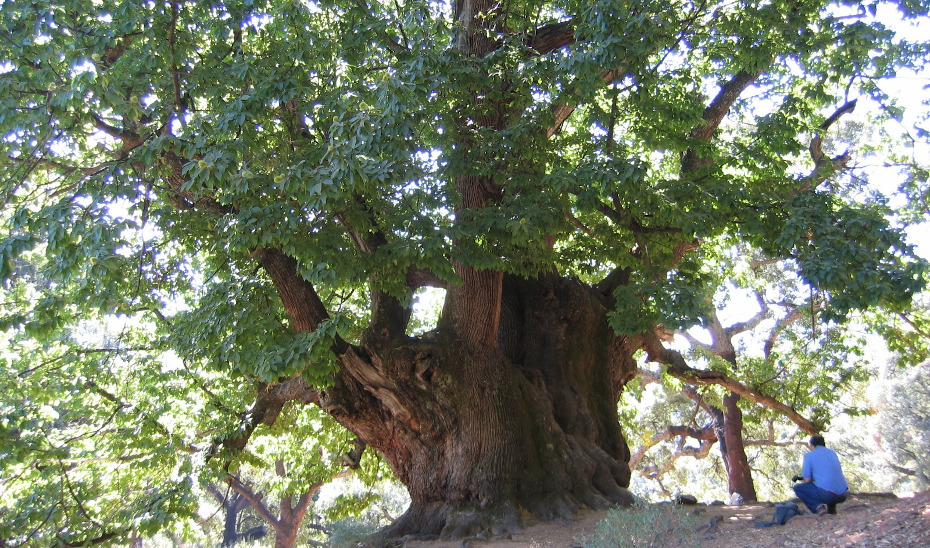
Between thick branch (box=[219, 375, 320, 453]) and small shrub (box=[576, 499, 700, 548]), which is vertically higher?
thick branch (box=[219, 375, 320, 453])

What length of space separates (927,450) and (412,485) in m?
25.6

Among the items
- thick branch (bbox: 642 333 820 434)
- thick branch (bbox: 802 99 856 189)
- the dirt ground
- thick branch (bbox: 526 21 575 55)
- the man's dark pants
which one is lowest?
the dirt ground

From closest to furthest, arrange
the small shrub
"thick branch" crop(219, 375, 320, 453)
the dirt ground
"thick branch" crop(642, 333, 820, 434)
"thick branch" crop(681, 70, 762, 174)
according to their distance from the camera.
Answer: the dirt ground → the small shrub → "thick branch" crop(219, 375, 320, 453) → "thick branch" crop(681, 70, 762, 174) → "thick branch" crop(642, 333, 820, 434)

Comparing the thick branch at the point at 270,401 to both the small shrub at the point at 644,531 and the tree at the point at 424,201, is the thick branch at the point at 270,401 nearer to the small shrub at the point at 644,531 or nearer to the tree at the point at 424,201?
the tree at the point at 424,201

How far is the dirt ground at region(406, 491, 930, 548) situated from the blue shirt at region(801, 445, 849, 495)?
269mm

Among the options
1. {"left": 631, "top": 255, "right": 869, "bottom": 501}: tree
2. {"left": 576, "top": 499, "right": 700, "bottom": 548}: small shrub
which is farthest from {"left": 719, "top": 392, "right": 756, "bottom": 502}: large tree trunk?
{"left": 576, "top": 499, "right": 700, "bottom": 548}: small shrub

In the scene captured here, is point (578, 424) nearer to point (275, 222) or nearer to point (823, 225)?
point (823, 225)

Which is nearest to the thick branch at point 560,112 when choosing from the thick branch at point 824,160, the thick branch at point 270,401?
the thick branch at point 824,160

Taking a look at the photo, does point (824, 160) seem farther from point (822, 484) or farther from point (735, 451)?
point (735, 451)

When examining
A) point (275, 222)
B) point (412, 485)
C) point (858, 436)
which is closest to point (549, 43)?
point (275, 222)

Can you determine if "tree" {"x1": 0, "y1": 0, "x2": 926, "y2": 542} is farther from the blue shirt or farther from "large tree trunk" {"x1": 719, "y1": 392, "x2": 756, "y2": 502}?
"large tree trunk" {"x1": 719, "y1": 392, "x2": 756, "y2": 502}

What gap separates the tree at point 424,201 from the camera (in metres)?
6.22

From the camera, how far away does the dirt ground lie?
4855 millimetres

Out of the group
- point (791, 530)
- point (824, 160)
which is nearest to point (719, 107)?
point (824, 160)
